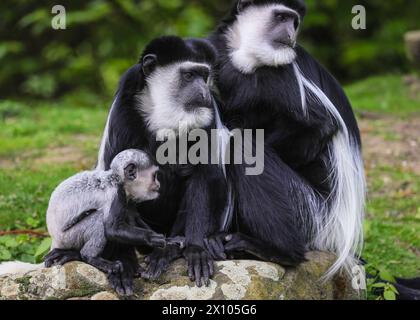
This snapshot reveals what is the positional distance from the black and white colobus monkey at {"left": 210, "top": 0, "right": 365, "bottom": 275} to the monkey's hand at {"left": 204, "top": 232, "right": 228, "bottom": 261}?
40 millimetres

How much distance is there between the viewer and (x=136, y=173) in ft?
9.96

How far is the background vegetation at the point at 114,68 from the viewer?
6219 millimetres

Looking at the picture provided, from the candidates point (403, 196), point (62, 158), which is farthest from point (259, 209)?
point (62, 158)

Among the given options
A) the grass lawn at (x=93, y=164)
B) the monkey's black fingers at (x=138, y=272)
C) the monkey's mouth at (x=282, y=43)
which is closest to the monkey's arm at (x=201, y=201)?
the monkey's black fingers at (x=138, y=272)

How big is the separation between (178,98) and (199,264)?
771mm

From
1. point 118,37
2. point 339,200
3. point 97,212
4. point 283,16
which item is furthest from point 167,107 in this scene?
point 118,37

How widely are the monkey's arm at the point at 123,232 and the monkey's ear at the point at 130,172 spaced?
0.42 ft

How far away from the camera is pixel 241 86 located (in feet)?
11.8

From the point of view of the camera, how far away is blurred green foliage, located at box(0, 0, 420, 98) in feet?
33.6

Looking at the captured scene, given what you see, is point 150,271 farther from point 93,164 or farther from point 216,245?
point 93,164

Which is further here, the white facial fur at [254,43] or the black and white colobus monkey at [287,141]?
the white facial fur at [254,43]

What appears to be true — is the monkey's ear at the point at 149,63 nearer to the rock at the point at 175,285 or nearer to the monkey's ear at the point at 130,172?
the monkey's ear at the point at 130,172
